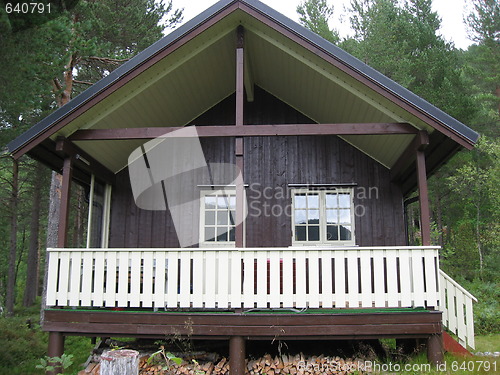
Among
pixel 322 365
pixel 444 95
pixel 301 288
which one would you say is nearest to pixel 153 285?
pixel 301 288

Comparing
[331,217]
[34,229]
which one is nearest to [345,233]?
[331,217]

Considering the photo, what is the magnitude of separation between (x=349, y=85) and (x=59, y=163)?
513 centimetres

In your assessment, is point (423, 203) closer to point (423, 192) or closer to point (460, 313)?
point (423, 192)

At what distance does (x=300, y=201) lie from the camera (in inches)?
378

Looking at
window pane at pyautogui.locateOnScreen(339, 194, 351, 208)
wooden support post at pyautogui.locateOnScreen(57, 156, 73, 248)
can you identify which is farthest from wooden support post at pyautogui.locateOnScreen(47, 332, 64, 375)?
window pane at pyautogui.locateOnScreen(339, 194, 351, 208)

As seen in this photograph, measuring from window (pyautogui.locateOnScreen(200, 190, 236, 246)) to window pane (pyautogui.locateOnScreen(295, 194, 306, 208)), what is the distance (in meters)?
1.25

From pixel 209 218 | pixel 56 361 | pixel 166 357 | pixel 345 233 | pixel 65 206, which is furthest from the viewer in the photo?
pixel 209 218

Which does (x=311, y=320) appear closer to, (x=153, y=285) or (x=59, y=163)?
(x=153, y=285)

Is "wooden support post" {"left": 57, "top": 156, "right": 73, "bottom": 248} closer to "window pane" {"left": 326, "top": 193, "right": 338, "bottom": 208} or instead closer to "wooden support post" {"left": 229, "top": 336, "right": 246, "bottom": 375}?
"wooden support post" {"left": 229, "top": 336, "right": 246, "bottom": 375}

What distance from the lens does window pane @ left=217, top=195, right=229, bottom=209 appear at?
9656 millimetres

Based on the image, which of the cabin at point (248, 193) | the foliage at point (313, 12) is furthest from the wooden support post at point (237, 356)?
the foliage at point (313, 12)

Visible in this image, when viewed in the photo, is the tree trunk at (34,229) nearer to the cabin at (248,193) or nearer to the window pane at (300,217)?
the cabin at (248,193)

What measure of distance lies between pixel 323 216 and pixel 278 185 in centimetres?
107

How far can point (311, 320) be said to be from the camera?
261 inches
